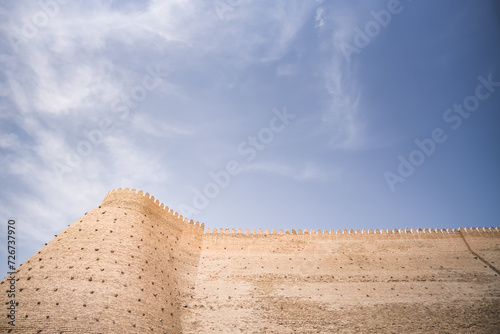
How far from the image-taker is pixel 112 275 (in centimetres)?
1361

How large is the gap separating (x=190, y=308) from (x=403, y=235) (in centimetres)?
1346

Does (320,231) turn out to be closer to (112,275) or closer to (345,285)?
(345,285)

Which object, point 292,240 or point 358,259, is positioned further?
point 292,240

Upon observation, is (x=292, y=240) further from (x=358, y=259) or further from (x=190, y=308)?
(x=190, y=308)

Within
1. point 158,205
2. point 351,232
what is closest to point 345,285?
point 351,232

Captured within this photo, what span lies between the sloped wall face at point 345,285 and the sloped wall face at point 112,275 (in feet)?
5.81

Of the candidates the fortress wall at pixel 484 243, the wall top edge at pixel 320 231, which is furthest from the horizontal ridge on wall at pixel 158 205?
the fortress wall at pixel 484 243

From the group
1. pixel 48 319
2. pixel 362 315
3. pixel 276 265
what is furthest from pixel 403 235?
pixel 48 319

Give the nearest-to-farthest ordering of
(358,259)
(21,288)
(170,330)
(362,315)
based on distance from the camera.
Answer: (21,288) < (170,330) < (362,315) < (358,259)

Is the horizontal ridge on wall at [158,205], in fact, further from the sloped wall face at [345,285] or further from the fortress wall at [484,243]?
the fortress wall at [484,243]

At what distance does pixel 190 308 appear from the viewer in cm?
1584

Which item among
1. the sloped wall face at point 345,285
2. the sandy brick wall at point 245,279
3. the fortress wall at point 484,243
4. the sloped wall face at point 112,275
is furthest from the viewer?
the fortress wall at point 484,243

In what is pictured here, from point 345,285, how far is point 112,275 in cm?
1186

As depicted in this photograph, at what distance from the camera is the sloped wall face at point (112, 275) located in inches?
465
